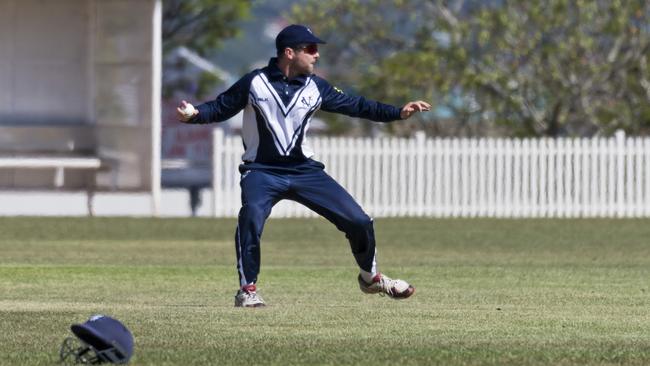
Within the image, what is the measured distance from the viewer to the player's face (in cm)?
1202

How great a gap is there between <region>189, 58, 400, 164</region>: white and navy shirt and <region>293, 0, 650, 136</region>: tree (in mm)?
21222

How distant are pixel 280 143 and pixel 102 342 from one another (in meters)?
4.00

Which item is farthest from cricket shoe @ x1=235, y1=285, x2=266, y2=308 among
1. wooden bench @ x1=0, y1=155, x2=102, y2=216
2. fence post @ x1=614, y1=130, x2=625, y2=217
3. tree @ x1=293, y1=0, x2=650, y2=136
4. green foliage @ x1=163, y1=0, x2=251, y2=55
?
green foliage @ x1=163, y1=0, x2=251, y2=55

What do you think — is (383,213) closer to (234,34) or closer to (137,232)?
(137,232)

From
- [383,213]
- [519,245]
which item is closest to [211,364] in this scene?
[519,245]

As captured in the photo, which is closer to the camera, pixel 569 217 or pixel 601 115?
pixel 569 217

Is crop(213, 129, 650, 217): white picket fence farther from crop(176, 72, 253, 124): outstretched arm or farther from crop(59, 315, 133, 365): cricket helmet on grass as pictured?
crop(59, 315, 133, 365): cricket helmet on grass

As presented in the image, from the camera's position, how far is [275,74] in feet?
39.6

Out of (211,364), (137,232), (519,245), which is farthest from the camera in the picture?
(137,232)

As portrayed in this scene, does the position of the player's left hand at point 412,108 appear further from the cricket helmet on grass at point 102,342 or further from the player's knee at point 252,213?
the cricket helmet on grass at point 102,342

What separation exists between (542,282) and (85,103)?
46.0 ft

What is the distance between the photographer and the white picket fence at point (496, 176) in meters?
27.8

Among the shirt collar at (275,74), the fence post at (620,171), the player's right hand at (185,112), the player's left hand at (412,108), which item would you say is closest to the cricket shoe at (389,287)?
the player's left hand at (412,108)

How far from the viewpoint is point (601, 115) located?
113ft
